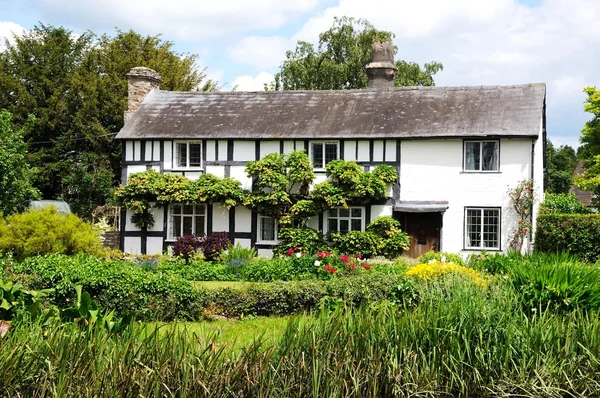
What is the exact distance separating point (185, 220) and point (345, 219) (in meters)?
5.86

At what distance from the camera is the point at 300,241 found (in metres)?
22.0

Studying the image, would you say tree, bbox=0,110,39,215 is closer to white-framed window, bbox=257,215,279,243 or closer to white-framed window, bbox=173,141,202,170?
white-framed window, bbox=173,141,202,170

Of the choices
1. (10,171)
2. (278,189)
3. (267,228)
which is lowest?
(267,228)

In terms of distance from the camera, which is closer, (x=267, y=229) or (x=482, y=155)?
(x=482, y=155)

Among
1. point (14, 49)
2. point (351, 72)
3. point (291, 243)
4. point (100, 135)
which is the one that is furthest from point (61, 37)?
point (291, 243)

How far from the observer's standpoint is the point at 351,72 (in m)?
39.8

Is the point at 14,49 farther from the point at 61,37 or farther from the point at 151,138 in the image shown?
the point at 151,138

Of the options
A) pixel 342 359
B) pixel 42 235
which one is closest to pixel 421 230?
pixel 42 235

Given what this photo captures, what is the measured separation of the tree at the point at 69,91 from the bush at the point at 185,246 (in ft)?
47.7

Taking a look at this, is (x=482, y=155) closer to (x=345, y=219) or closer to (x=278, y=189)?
(x=345, y=219)

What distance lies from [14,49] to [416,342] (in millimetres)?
36695

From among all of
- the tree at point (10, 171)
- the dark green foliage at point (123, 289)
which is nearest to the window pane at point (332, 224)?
the tree at point (10, 171)

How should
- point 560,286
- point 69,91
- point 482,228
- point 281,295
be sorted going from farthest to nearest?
point 69,91 < point 482,228 < point 281,295 < point 560,286

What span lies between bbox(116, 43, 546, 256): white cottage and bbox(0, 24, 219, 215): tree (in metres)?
10.7
